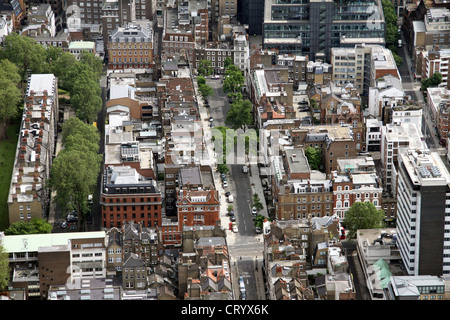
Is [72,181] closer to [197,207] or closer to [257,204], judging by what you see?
[197,207]

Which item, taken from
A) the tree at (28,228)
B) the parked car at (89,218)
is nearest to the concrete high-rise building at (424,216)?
the parked car at (89,218)

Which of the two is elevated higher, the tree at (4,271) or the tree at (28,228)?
the tree at (28,228)

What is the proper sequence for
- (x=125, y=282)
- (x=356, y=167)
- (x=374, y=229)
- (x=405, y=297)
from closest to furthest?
1. (x=405, y=297)
2. (x=125, y=282)
3. (x=374, y=229)
4. (x=356, y=167)

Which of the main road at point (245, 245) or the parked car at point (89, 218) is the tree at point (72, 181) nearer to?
the parked car at point (89, 218)

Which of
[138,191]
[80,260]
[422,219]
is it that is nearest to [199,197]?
[138,191]

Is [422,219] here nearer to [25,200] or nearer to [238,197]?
[238,197]

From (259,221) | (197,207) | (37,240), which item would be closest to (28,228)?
(37,240)

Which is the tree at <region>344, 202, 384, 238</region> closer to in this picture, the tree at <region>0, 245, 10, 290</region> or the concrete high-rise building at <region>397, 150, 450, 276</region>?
the concrete high-rise building at <region>397, 150, 450, 276</region>
